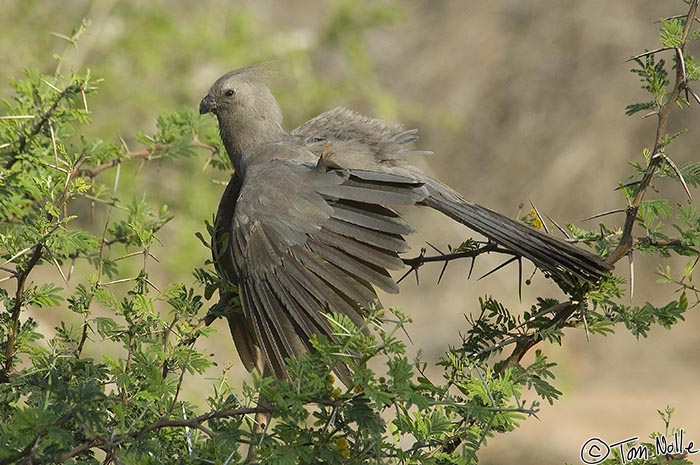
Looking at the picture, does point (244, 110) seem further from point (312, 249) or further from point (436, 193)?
point (312, 249)

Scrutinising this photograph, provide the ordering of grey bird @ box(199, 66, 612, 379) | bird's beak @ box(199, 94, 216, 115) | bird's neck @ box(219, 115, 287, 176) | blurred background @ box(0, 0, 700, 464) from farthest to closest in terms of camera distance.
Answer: blurred background @ box(0, 0, 700, 464)
bird's beak @ box(199, 94, 216, 115)
bird's neck @ box(219, 115, 287, 176)
grey bird @ box(199, 66, 612, 379)

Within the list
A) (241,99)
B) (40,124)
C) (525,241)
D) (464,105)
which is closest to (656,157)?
(525,241)

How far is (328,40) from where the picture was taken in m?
8.80

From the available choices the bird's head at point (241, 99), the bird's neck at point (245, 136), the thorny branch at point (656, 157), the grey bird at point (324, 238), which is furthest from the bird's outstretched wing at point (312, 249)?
the bird's head at point (241, 99)

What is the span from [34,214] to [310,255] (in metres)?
1.04

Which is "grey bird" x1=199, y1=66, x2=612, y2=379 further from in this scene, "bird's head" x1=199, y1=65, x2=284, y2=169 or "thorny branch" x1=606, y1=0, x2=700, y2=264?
"bird's head" x1=199, y1=65, x2=284, y2=169

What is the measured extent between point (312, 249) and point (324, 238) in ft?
0.21

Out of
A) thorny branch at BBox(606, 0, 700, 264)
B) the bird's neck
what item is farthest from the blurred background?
thorny branch at BBox(606, 0, 700, 264)

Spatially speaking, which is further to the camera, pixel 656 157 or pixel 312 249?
pixel 312 249

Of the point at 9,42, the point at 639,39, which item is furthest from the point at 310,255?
the point at 639,39

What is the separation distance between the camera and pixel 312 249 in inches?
133

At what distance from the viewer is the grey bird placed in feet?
10.2

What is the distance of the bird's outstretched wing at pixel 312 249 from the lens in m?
3.12

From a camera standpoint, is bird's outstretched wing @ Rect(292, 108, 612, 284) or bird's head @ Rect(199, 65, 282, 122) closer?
bird's outstretched wing @ Rect(292, 108, 612, 284)
